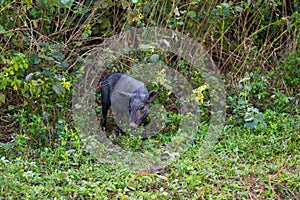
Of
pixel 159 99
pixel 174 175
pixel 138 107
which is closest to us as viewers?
pixel 174 175

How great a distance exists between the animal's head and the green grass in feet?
1.91

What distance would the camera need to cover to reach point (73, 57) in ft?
19.9

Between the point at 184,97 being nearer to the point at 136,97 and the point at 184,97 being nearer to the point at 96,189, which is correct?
the point at 136,97

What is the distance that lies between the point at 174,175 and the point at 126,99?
1097mm

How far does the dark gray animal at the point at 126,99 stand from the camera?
17.1ft

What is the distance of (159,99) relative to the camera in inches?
242

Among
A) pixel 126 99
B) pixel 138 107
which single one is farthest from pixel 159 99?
pixel 138 107

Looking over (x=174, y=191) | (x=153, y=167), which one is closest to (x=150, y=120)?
(x=153, y=167)

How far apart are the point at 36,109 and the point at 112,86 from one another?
86cm

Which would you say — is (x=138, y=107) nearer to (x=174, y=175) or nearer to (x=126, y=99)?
(x=126, y=99)

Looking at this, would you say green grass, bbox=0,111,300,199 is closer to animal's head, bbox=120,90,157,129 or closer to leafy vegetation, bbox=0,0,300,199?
leafy vegetation, bbox=0,0,300,199

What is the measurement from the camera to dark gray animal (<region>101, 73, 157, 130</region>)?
206 inches

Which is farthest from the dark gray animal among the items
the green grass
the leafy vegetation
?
the green grass

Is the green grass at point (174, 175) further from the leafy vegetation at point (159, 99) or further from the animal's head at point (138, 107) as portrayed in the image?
the animal's head at point (138, 107)
